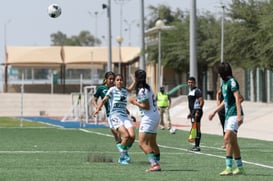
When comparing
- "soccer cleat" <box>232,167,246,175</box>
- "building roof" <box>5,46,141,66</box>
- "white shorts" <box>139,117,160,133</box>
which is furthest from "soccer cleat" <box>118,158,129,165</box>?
"building roof" <box>5,46,141,66</box>

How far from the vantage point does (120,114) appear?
18.9 m

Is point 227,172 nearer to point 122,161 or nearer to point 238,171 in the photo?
point 238,171

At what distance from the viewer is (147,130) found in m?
16.9

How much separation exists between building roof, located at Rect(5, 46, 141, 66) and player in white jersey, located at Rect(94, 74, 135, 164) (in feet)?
241

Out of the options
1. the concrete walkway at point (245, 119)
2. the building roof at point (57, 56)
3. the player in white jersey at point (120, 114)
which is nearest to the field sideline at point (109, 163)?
the player in white jersey at point (120, 114)

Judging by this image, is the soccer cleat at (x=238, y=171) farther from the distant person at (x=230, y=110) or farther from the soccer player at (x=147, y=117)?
the soccer player at (x=147, y=117)

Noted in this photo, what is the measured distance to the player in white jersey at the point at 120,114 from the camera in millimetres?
18688

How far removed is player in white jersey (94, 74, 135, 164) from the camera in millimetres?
18688

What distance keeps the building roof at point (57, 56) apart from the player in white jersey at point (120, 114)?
7354 centimetres

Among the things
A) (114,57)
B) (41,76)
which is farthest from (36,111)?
(41,76)

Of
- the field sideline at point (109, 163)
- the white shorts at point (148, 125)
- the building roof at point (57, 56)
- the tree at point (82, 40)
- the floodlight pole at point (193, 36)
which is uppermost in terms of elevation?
the tree at point (82, 40)

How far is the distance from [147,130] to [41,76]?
113191 millimetres

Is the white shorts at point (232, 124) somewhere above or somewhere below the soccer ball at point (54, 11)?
below

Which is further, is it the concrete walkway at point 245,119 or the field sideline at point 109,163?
the concrete walkway at point 245,119
